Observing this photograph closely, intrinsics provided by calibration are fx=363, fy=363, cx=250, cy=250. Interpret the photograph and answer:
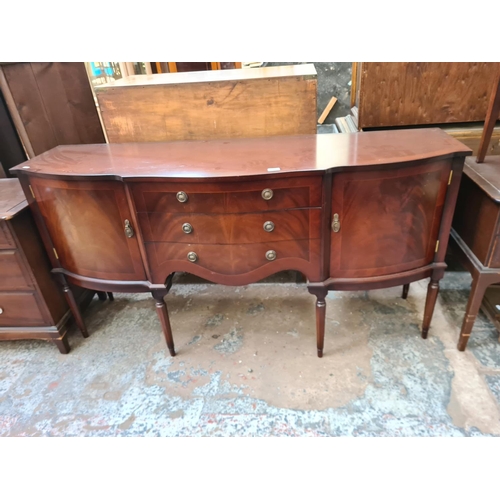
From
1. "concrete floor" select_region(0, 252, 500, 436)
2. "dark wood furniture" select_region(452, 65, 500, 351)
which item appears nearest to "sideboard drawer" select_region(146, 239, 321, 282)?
"concrete floor" select_region(0, 252, 500, 436)

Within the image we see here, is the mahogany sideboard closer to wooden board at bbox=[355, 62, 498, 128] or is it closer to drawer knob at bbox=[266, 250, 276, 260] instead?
drawer knob at bbox=[266, 250, 276, 260]

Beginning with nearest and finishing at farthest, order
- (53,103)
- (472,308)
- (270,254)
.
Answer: (270,254) < (472,308) < (53,103)

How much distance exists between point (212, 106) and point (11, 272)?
1199 millimetres

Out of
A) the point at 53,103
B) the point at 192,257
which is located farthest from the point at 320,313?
the point at 53,103

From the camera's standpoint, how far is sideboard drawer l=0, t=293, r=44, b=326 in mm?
1647

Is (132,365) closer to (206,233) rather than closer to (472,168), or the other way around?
(206,233)

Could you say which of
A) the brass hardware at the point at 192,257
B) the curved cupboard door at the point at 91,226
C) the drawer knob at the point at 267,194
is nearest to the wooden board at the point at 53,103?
the curved cupboard door at the point at 91,226

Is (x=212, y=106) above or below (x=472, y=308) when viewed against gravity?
above

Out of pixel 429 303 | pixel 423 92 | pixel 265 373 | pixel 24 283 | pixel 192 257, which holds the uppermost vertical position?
pixel 423 92

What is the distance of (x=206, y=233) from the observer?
135 centimetres

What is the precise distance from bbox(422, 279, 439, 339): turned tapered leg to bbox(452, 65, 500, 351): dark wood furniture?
0.44 ft

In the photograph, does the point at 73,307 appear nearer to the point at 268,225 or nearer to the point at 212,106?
the point at 268,225

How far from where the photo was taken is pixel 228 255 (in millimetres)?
1389
